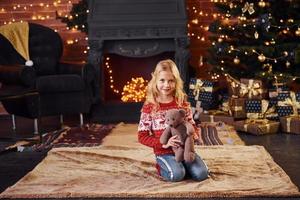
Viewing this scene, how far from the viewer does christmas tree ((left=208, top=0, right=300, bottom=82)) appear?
192 inches

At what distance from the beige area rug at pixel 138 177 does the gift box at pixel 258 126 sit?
0.73m

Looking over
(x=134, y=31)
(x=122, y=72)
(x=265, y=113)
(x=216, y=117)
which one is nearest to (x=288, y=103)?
(x=265, y=113)

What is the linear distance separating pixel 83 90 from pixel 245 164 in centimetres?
221

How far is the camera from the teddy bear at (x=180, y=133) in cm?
→ 290

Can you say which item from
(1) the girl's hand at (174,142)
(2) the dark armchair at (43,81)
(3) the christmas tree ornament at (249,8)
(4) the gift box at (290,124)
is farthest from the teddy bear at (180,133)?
(3) the christmas tree ornament at (249,8)

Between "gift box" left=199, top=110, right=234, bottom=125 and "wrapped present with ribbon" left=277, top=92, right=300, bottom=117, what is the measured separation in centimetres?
45

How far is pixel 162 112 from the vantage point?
3008mm

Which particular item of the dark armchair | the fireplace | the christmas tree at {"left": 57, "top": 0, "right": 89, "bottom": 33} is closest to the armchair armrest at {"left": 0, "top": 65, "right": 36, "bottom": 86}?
the dark armchair

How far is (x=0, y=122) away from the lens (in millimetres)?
5734

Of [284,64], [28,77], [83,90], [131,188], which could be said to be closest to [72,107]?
[83,90]

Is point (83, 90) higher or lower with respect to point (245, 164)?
higher

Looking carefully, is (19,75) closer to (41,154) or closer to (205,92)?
(41,154)

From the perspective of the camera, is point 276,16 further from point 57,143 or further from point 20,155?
point 20,155

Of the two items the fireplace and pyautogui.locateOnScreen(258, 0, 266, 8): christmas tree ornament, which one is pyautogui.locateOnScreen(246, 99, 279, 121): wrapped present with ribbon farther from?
the fireplace
